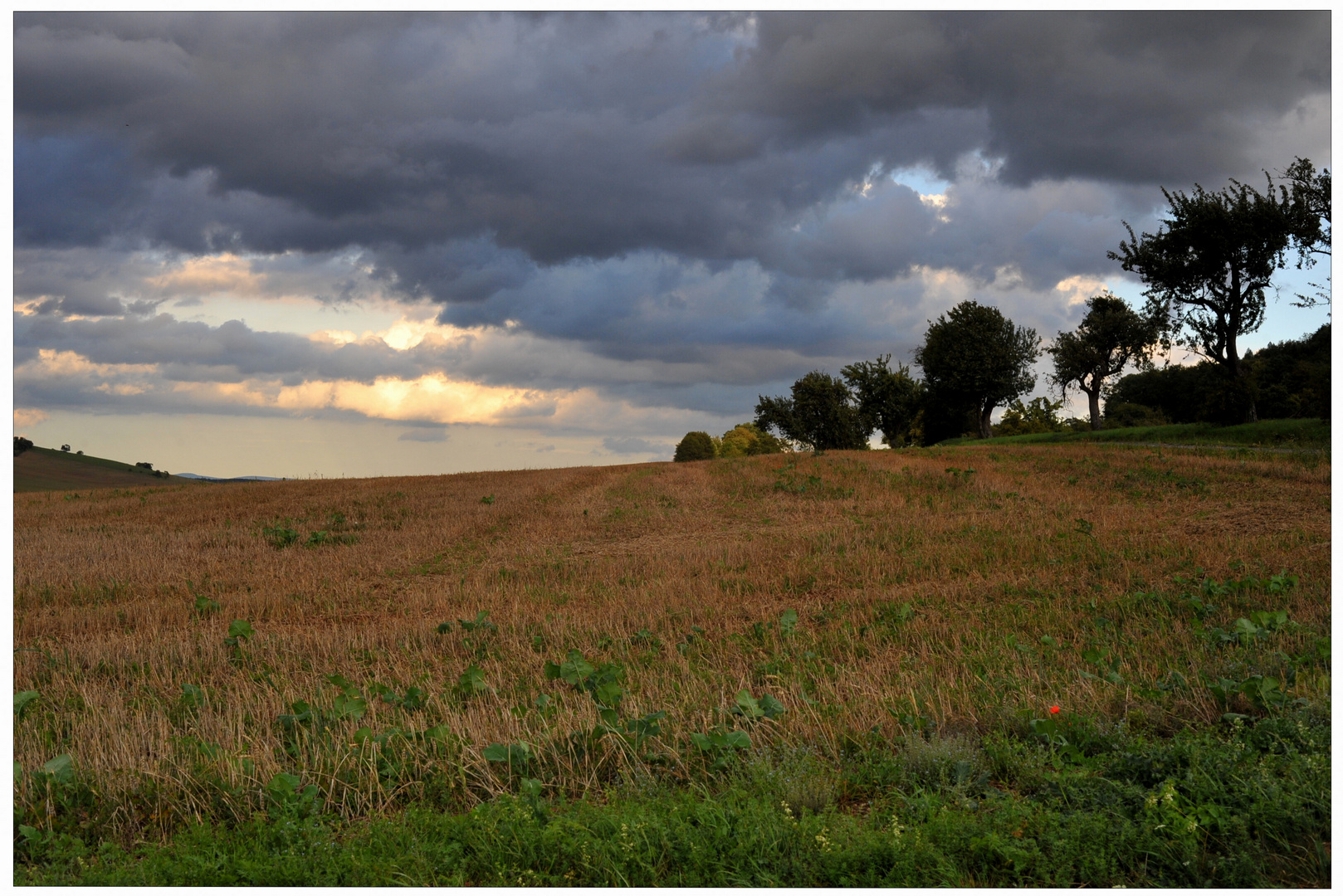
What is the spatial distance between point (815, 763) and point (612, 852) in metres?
1.55

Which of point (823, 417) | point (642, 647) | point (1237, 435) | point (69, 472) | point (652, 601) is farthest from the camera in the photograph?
point (823, 417)

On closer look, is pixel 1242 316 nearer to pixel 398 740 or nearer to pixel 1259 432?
pixel 1259 432

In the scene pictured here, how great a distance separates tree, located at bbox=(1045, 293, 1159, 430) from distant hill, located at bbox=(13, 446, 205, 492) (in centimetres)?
6222

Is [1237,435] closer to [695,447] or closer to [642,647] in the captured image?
[642,647]

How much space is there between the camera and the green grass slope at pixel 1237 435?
107 ft

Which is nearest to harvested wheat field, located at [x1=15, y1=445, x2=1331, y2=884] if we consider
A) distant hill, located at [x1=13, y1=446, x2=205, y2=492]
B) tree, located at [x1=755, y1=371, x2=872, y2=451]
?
distant hill, located at [x1=13, y1=446, x2=205, y2=492]

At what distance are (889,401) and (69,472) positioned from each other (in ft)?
Answer: 225

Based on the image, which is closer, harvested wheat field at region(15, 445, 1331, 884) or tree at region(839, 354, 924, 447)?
harvested wheat field at region(15, 445, 1331, 884)

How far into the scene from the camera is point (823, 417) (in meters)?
74.1

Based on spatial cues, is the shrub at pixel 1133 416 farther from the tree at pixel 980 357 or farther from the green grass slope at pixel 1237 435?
the green grass slope at pixel 1237 435

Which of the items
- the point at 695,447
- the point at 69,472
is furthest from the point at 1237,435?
the point at 69,472

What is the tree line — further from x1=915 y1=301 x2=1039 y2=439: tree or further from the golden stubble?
the golden stubble

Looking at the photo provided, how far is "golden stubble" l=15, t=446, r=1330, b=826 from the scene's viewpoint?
576 centimetres

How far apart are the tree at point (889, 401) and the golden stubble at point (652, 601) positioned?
44110 millimetres
